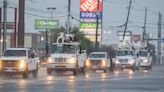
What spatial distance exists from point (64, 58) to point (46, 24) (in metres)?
65.2

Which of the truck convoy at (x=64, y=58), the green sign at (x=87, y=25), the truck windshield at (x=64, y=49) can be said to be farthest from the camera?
the green sign at (x=87, y=25)

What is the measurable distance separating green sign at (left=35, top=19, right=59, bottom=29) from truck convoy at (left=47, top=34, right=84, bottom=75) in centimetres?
6358

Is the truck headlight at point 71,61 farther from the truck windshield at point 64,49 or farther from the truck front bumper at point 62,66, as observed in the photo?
the truck windshield at point 64,49

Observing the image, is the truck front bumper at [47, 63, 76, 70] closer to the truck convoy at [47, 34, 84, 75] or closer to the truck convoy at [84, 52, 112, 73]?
the truck convoy at [47, 34, 84, 75]

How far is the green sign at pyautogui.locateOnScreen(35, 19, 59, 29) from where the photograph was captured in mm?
111625

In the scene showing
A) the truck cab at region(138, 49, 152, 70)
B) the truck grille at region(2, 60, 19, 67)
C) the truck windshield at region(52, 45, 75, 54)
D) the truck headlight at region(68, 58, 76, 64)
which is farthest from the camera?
the truck cab at region(138, 49, 152, 70)

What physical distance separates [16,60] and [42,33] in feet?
340

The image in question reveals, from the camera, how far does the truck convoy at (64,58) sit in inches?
1855

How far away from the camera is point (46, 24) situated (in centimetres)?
11194

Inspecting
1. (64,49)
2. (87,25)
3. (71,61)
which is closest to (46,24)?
(87,25)

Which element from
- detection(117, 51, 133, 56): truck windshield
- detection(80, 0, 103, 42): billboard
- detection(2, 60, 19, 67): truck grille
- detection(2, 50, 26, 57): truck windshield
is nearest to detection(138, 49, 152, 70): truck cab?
detection(117, 51, 133, 56): truck windshield

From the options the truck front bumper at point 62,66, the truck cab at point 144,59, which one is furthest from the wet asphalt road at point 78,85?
the truck cab at point 144,59

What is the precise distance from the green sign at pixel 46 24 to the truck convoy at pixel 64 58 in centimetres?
6358

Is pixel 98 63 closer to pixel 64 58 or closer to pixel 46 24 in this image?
pixel 64 58
